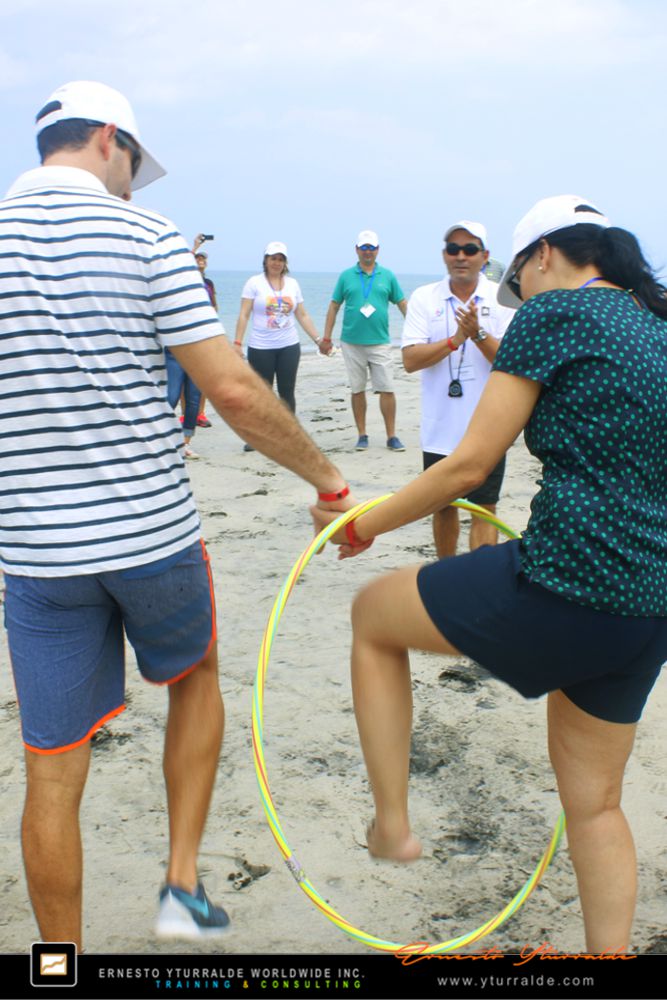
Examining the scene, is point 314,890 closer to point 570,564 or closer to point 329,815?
point 329,815

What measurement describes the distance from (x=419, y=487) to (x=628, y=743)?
0.95 meters

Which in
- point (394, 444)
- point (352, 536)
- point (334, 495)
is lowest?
point (394, 444)

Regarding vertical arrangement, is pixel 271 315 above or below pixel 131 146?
below

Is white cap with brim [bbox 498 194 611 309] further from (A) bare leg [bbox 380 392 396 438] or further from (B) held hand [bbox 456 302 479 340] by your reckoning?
(A) bare leg [bbox 380 392 396 438]

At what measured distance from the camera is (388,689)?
276 cm

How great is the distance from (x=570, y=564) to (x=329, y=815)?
1.80 m

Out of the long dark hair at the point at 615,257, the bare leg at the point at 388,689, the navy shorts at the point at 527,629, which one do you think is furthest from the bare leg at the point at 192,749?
the long dark hair at the point at 615,257

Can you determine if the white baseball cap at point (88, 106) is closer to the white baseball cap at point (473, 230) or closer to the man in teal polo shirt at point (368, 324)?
the white baseball cap at point (473, 230)

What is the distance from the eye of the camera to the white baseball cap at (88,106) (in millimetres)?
2695

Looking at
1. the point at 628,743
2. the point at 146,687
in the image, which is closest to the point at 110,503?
the point at 628,743

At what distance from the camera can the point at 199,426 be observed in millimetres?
12633

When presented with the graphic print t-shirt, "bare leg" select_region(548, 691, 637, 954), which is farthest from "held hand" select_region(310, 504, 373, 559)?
the graphic print t-shirt

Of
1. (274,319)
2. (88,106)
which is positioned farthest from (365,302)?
(88,106)

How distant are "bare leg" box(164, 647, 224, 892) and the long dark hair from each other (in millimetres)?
1654
